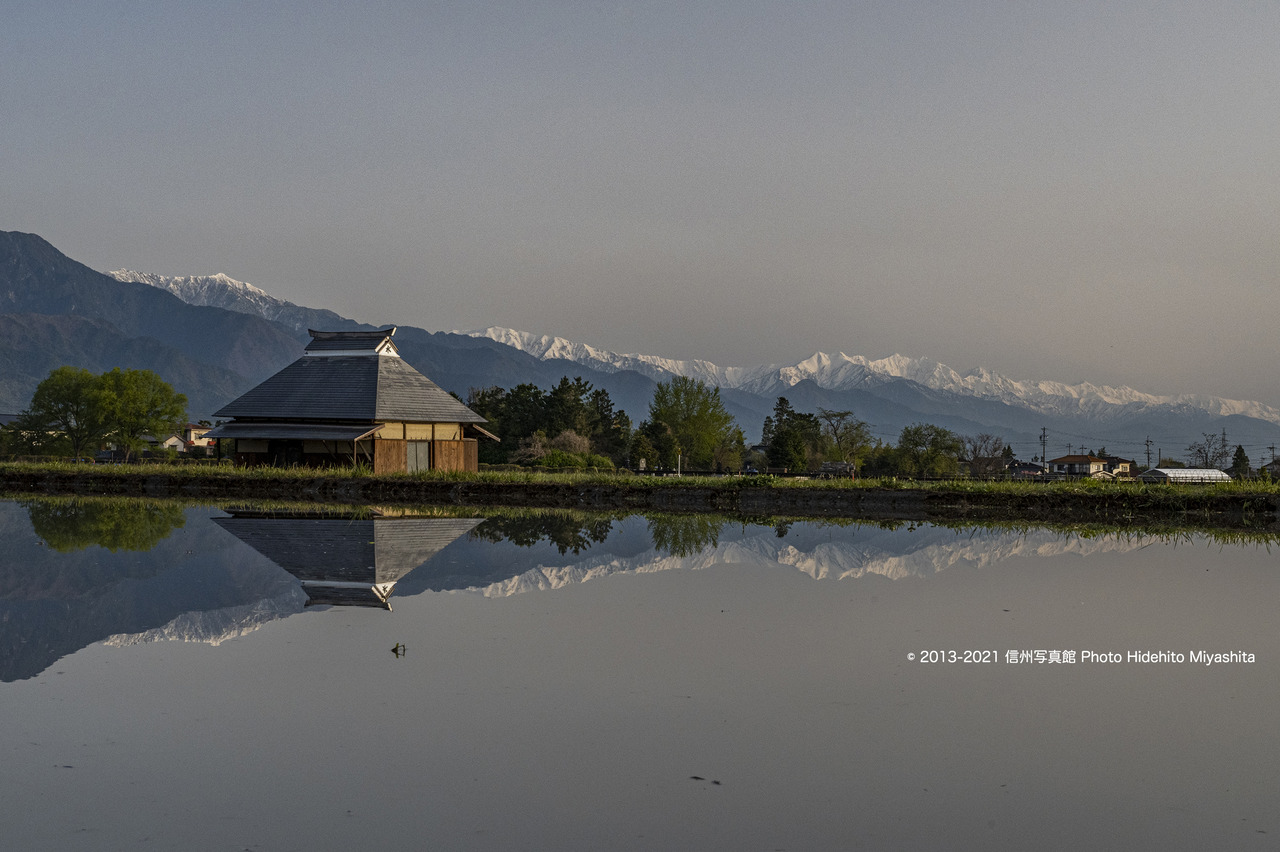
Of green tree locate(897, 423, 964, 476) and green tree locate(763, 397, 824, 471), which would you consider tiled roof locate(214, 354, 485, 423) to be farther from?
green tree locate(897, 423, 964, 476)

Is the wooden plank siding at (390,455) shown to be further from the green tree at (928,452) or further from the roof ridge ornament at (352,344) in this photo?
the green tree at (928,452)

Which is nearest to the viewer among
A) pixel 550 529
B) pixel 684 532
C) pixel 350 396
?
pixel 684 532

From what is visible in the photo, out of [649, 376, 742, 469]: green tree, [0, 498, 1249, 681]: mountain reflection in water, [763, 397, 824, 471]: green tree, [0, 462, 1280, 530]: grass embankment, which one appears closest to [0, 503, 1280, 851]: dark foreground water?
[0, 498, 1249, 681]: mountain reflection in water

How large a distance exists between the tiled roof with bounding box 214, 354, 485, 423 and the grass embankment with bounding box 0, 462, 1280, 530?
14.0 ft

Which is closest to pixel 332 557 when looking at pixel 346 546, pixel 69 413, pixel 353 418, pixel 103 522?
pixel 346 546

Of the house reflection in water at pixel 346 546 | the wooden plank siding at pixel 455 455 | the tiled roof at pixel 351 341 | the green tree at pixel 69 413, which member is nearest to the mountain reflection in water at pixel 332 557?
the house reflection in water at pixel 346 546

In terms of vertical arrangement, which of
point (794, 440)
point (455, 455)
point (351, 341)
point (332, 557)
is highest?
point (351, 341)

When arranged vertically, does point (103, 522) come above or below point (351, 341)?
below

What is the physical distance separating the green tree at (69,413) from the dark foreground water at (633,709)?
156ft

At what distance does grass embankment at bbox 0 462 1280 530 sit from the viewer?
1970 centimetres

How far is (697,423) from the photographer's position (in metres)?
56.8

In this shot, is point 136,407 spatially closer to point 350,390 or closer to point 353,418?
point 350,390

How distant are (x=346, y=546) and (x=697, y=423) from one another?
44.9 m

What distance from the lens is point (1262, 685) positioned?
5.80 meters
